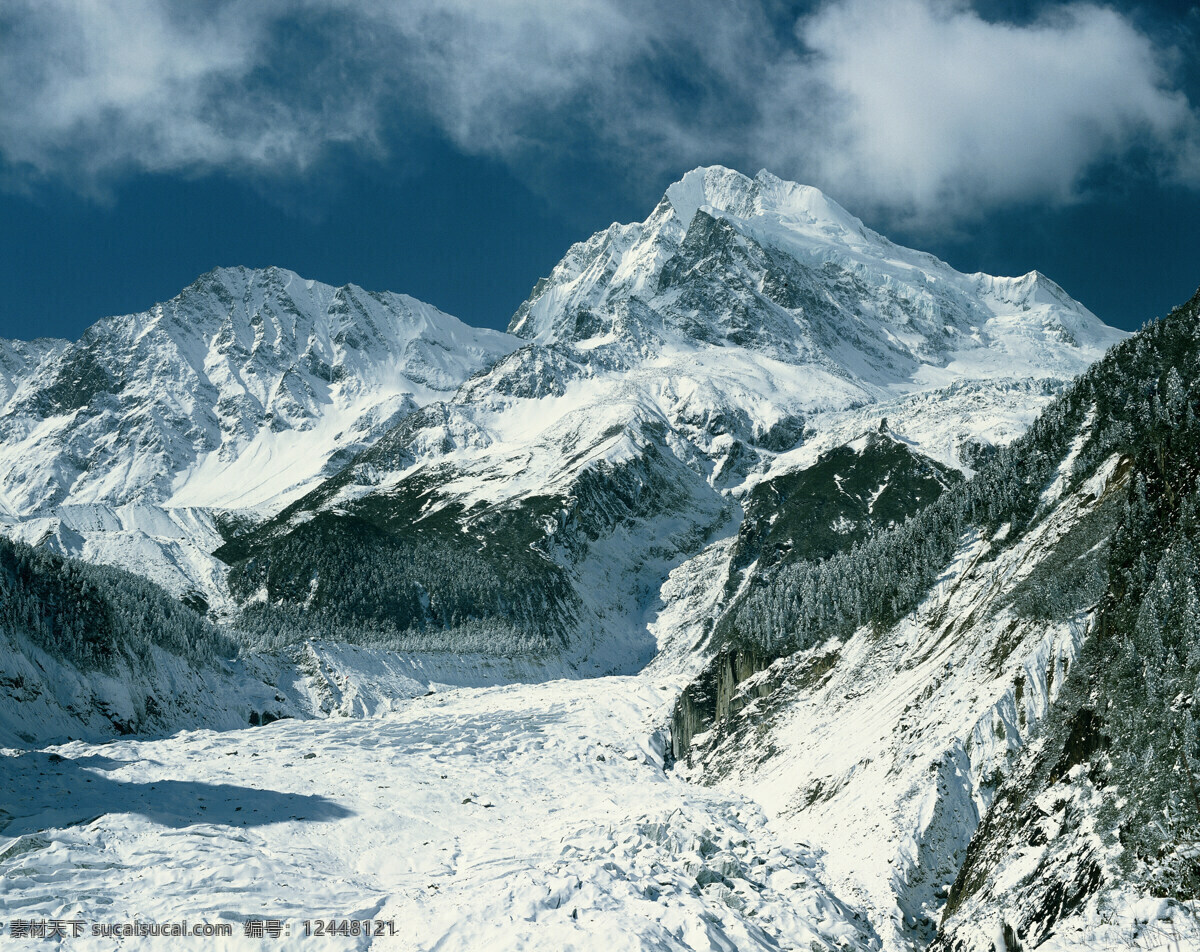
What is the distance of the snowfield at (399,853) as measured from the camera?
3192 centimetres

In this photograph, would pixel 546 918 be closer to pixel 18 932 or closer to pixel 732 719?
pixel 18 932

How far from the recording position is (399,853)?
45031 millimetres

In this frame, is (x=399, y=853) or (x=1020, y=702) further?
(x=399, y=853)

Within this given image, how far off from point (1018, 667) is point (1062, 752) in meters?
8.41

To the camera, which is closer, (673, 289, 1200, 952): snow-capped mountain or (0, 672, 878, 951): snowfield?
(673, 289, 1200, 952): snow-capped mountain

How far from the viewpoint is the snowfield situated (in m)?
31.9

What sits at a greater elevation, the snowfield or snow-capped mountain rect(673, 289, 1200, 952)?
snow-capped mountain rect(673, 289, 1200, 952)

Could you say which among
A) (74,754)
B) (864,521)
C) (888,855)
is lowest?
(74,754)

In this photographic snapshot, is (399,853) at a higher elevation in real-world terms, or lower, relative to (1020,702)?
lower

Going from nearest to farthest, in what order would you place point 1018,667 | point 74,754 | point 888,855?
1. point 888,855
2. point 1018,667
3. point 74,754

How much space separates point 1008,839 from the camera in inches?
1316

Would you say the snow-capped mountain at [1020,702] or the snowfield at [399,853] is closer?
the snow-capped mountain at [1020,702]

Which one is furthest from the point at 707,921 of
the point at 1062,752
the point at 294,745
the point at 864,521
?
the point at 864,521

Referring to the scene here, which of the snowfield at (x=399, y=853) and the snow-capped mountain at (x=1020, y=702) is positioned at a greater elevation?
the snow-capped mountain at (x=1020, y=702)
